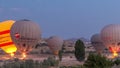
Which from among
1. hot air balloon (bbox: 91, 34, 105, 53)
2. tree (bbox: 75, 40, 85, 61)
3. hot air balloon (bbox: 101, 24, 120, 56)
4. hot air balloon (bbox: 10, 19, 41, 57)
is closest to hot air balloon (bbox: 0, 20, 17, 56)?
hot air balloon (bbox: 10, 19, 41, 57)

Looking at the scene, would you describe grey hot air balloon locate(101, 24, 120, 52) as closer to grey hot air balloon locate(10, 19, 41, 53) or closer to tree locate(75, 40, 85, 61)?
tree locate(75, 40, 85, 61)

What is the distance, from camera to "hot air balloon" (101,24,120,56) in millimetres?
75812

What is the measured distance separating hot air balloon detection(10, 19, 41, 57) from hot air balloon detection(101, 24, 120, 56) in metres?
14.7

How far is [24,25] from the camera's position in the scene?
71688 mm

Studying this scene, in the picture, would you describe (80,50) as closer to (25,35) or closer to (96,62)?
(25,35)

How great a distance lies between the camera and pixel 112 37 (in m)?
76.1

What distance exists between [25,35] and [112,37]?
1853 centimetres

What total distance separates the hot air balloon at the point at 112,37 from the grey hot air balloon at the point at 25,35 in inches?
580

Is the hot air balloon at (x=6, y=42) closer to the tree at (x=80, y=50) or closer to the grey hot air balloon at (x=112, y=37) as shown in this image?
the tree at (x=80, y=50)

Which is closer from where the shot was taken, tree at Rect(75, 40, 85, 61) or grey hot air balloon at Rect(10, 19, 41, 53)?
tree at Rect(75, 40, 85, 61)

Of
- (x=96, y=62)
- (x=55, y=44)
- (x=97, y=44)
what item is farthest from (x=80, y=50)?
(x=96, y=62)

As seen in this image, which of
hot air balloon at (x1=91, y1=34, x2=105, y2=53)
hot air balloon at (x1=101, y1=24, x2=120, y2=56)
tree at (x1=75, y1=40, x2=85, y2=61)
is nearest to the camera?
tree at (x1=75, y1=40, x2=85, y2=61)

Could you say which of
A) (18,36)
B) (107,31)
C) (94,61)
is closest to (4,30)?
(18,36)

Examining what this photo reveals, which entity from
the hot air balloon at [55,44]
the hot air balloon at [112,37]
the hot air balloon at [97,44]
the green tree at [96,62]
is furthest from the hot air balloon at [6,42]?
the green tree at [96,62]
